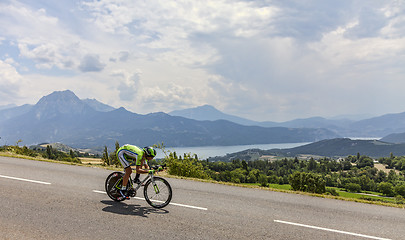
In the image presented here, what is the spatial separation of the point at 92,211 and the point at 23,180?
549 cm

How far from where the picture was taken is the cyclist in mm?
8039

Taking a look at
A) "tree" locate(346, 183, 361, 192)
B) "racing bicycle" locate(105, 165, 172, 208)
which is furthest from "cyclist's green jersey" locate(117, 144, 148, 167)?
"tree" locate(346, 183, 361, 192)

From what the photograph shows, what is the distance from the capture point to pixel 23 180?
1073 centimetres

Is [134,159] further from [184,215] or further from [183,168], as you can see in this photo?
[183,168]

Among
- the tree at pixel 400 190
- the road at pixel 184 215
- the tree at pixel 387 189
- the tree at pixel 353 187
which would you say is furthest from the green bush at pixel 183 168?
the tree at pixel 387 189

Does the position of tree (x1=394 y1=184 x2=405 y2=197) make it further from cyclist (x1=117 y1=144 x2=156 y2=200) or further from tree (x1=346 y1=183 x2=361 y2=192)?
cyclist (x1=117 y1=144 x2=156 y2=200)

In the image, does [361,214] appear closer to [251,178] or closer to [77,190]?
[77,190]

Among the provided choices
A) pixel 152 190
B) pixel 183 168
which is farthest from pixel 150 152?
pixel 183 168

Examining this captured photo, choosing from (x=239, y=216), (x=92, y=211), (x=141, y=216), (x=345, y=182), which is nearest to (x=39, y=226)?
(x=92, y=211)

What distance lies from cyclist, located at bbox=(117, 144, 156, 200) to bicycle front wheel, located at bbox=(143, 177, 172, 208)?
18.2 inches

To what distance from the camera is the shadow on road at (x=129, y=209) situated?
7.54m

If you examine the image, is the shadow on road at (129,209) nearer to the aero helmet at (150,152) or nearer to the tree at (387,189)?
the aero helmet at (150,152)

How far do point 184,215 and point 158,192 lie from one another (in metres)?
1.29

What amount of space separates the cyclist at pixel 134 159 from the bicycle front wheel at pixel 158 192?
46 centimetres
